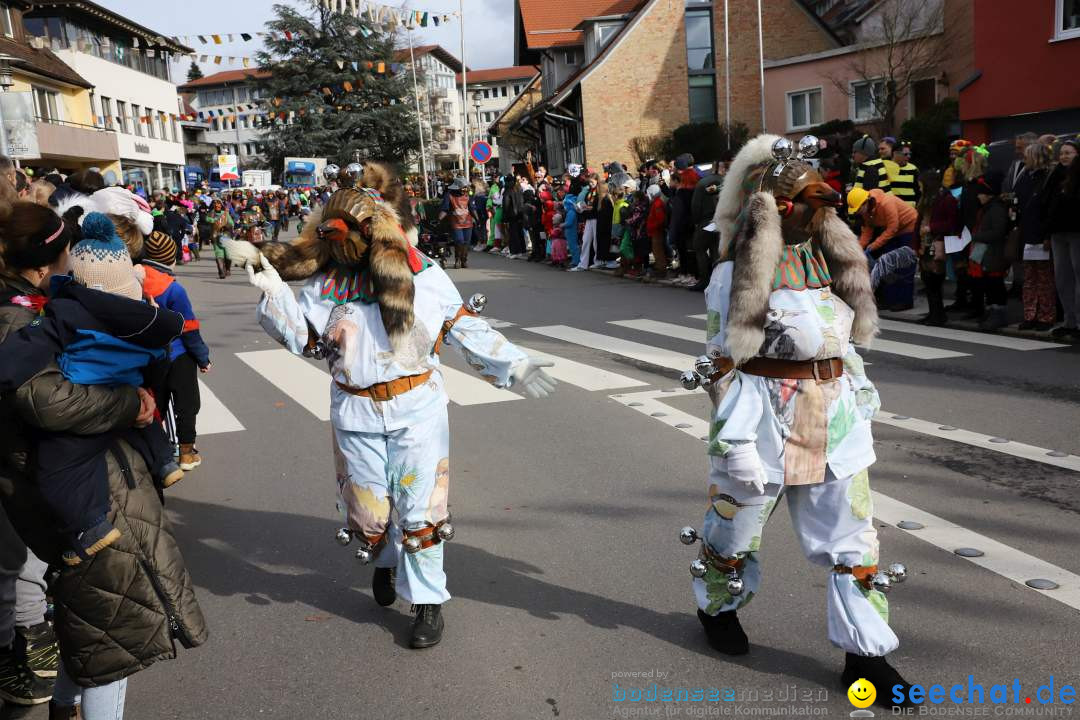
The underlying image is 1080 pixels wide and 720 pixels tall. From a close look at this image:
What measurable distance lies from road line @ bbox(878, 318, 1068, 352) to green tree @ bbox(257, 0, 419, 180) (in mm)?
54809

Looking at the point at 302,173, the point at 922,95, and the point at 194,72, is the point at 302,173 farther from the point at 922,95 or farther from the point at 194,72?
the point at 194,72

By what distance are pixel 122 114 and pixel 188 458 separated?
162 ft

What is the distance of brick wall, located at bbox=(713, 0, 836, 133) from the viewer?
39.3 metres

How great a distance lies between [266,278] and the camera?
3.97m

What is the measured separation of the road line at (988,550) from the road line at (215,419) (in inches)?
200

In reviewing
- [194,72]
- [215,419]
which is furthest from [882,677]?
[194,72]

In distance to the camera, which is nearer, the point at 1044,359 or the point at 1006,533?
the point at 1006,533

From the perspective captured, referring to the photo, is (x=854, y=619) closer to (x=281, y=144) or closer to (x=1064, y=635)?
(x=1064, y=635)

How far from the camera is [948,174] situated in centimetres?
1182

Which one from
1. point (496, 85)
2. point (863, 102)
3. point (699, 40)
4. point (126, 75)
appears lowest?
point (863, 102)

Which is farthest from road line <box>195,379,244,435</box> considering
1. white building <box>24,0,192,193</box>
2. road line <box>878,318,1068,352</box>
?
white building <box>24,0,192,193</box>

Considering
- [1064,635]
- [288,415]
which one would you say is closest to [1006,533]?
[1064,635]

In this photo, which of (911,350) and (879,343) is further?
(879,343)

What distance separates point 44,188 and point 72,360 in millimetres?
3943
